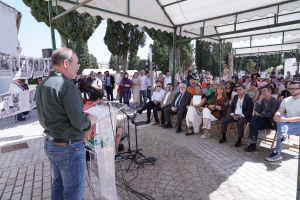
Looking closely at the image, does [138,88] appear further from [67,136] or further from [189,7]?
[67,136]

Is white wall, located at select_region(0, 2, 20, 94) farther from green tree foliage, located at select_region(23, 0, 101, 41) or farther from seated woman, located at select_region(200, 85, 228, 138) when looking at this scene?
seated woman, located at select_region(200, 85, 228, 138)

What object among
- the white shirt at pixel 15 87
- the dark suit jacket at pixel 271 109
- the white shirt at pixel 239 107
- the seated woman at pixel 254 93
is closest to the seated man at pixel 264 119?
the dark suit jacket at pixel 271 109

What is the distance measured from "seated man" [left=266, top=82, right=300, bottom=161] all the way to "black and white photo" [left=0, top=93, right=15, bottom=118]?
6.51 meters

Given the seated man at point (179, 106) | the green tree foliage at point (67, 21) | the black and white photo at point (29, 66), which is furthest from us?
the green tree foliage at point (67, 21)

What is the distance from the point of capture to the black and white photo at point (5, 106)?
5.20 meters

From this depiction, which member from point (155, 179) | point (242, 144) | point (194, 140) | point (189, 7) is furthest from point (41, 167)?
point (189, 7)

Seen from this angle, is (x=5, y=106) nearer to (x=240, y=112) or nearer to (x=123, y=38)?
(x=240, y=112)

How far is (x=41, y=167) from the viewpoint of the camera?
12.6 ft

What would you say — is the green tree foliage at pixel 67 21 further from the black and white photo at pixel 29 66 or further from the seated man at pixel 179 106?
the seated man at pixel 179 106

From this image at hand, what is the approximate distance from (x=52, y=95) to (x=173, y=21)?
6558 millimetres

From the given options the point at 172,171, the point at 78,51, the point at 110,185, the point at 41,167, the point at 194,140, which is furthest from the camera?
the point at 78,51

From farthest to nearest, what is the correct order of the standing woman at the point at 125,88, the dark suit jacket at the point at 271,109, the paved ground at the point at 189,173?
the standing woman at the point at 125,88
the dark suit jacket at the point at 271,109
the paved ground at the point at 189,173

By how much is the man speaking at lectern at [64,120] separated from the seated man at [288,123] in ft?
12.1

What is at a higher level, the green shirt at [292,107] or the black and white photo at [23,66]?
the black and white photo at [23,66]
